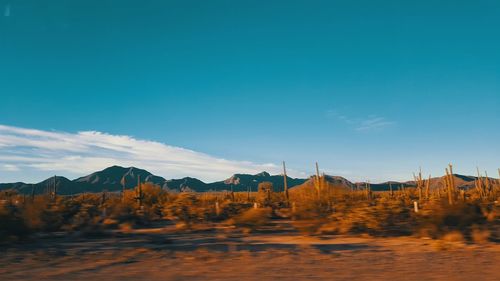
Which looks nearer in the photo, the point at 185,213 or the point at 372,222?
the point at 372,222

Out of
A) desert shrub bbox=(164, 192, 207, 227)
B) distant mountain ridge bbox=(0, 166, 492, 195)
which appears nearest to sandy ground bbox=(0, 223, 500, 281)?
desert shrub bbox=(164, 192, 207, 227)

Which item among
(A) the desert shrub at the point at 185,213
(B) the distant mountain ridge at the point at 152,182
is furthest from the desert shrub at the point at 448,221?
(B) the distant mountain ridge at the point at 152,182

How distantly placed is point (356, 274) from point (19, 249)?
436 inches

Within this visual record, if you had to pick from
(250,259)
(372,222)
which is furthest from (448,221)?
(250,259)

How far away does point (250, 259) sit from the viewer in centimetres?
1216

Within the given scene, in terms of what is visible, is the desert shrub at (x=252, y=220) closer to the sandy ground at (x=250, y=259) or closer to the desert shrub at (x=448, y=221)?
the sandy ground at (x=250, y=259)

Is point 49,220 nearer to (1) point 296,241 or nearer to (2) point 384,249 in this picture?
(1) point 296,241

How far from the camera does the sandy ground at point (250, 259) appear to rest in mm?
9906

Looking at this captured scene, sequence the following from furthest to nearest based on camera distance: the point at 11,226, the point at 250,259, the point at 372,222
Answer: the point at 372,222 → the point at 11,226 → the point at 250,259

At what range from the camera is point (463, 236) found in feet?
51.0

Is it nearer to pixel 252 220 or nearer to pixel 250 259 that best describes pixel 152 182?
pixel 252 220

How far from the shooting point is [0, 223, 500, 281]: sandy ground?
32.5 ft

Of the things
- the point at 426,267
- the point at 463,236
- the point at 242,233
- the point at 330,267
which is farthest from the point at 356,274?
the point at 242,233

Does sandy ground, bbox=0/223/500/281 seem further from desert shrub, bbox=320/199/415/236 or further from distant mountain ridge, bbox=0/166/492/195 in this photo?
distant mountain ridge, bbox=0/166/492/195
